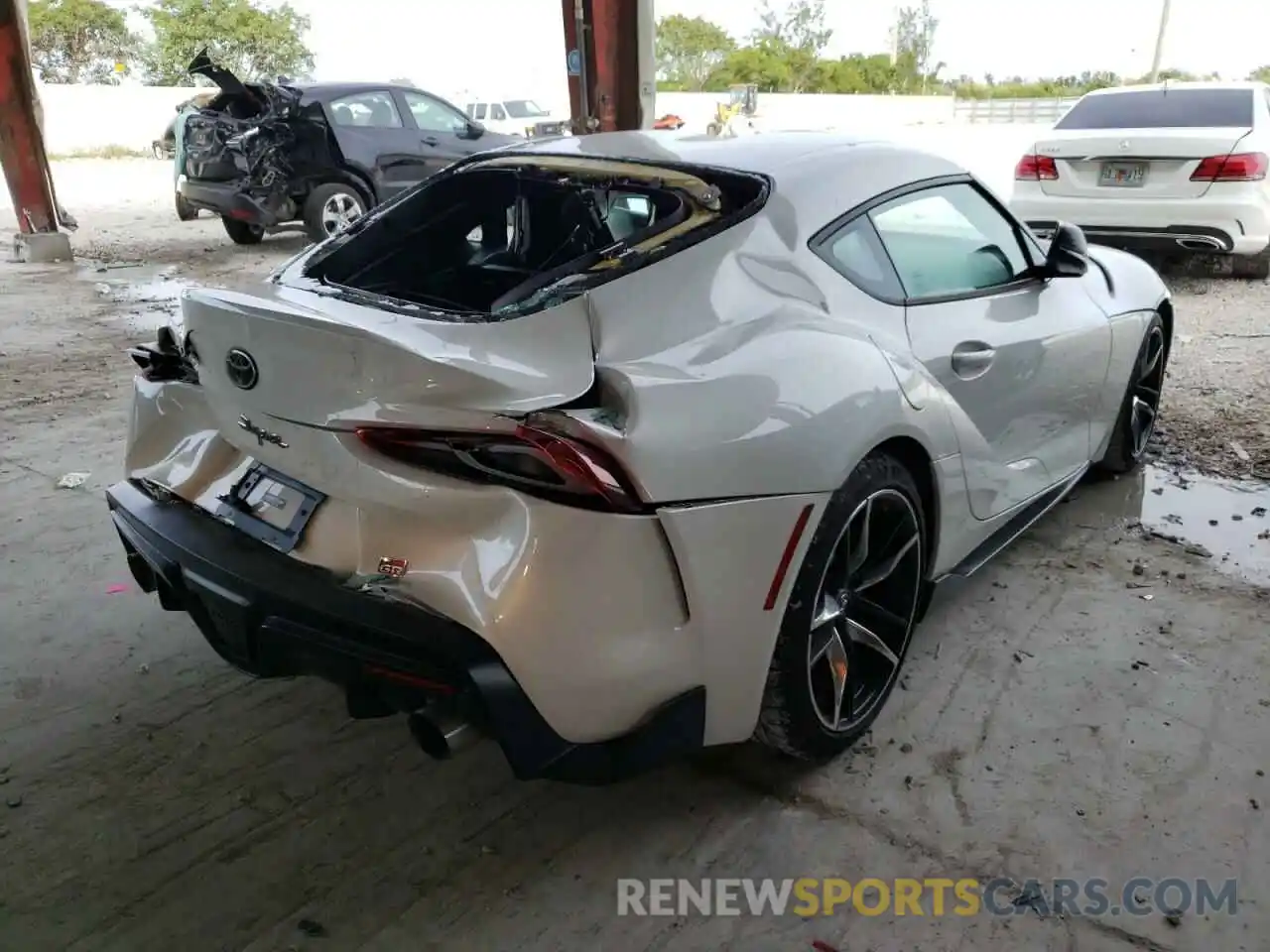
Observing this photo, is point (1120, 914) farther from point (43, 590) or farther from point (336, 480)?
point (43, 590)

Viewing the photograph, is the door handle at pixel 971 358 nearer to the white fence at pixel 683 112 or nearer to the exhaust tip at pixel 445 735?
the exhaust tip at pixel 445 735

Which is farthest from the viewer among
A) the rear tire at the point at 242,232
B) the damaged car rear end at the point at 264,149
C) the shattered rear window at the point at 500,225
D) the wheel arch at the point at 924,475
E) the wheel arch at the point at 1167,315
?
the rear tire at the point at 242,232

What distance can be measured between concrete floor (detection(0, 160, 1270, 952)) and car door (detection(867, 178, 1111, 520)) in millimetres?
526

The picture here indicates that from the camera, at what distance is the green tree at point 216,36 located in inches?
1665

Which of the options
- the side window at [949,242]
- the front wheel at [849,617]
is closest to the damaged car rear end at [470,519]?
the front wheel at [849,617]

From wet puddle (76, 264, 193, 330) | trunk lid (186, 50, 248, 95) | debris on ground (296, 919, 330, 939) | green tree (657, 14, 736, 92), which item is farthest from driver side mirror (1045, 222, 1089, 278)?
green tree (657, 14, 736, 92)

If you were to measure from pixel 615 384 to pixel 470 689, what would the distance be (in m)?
0.62

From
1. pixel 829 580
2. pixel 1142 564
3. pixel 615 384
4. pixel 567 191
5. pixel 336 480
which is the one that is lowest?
pixel 1142 564

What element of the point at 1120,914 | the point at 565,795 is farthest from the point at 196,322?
the point at 1120,914

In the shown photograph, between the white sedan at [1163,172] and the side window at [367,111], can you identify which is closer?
the white sedan at [1163,172]

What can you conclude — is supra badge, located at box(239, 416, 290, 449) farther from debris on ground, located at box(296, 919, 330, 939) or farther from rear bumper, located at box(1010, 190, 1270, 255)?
rear bumper, located at box(1010, 190, 1270, 255)

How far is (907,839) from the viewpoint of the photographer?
7.26 feet

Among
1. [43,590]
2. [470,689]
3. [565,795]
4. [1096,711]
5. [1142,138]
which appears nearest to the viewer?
[470,689]

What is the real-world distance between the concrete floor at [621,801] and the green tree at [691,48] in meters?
52.2
